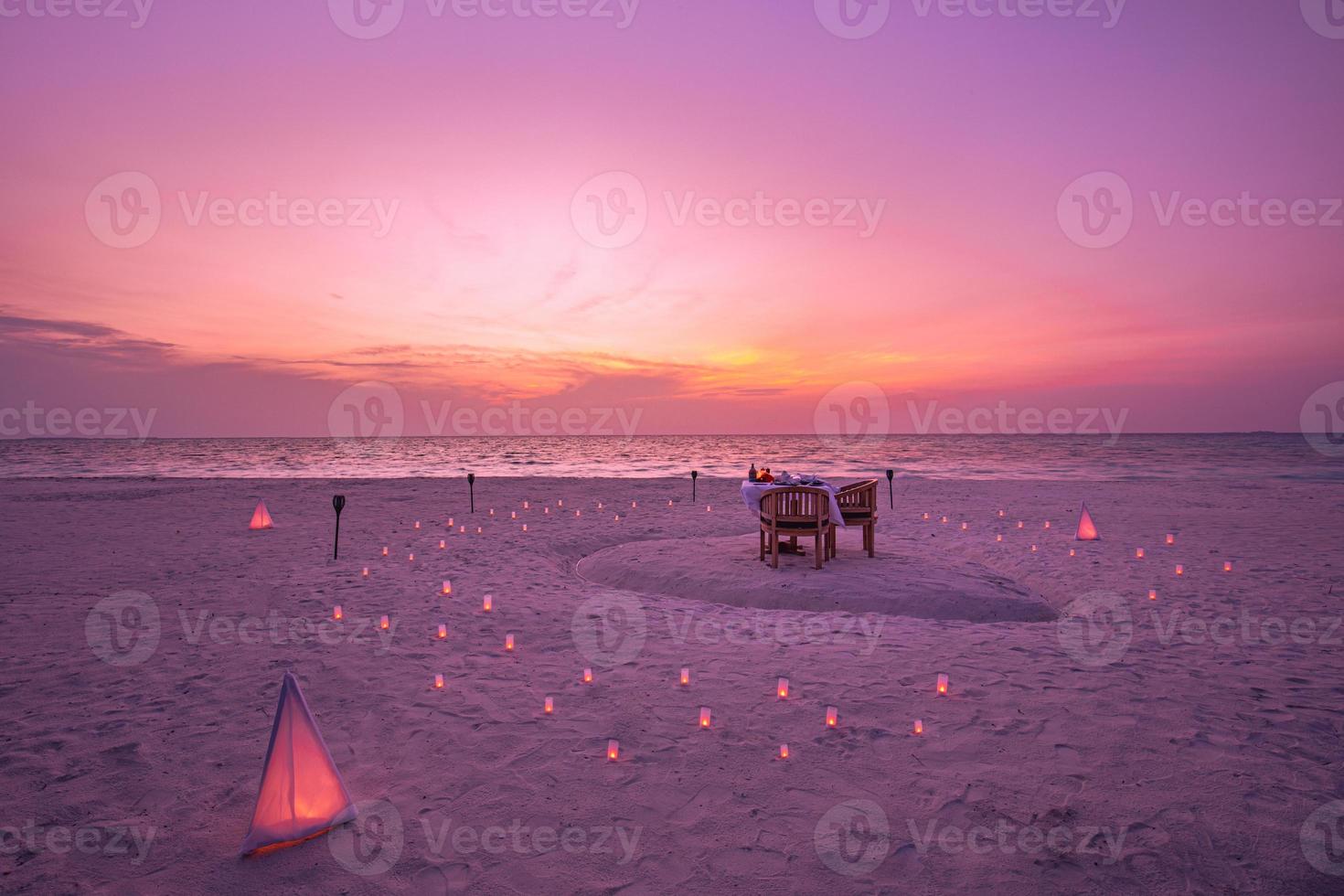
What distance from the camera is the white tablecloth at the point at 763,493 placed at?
33.8 feet

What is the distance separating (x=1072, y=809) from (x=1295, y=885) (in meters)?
1.03

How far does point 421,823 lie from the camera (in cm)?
394

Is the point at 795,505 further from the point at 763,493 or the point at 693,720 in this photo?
the point at 693,720

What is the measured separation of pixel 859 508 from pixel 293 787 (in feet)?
30.4

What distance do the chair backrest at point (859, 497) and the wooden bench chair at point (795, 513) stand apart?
853 mm

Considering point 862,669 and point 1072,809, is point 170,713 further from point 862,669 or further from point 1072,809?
point 1072,809

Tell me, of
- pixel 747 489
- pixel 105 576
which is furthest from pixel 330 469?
pixel 747 489
